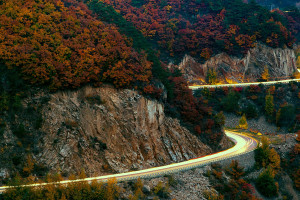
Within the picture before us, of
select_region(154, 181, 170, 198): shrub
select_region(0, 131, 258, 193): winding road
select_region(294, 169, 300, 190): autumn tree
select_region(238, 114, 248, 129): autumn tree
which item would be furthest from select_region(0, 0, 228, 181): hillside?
select_region(238, 114, 248, 129): autumn tree

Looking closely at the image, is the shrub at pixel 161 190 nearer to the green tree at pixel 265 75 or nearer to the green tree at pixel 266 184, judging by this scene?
the green tree at pixel 266 184

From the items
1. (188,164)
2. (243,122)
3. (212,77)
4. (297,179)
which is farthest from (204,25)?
(188,164)

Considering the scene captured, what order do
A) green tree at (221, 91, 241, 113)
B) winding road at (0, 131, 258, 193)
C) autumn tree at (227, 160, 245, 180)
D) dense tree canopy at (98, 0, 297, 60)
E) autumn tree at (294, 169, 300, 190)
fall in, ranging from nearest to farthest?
winding road at (0, 131, 258, 193)
autumn tree at (227, 160, 245, 180)
autumn tree at (294, 169, 300, 190)
green tree at (221, 91, 241, 113)
dense tree canopy at (98, 0, 297, 60)

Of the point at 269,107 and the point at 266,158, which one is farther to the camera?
the point at 269,107

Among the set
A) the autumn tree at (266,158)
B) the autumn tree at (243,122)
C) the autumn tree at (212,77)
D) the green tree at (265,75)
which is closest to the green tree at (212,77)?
the autumn tree at (212,77)

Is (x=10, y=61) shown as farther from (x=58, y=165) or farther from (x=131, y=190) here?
(x=131, y=190)

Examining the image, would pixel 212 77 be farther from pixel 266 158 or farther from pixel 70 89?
pixel 70 89

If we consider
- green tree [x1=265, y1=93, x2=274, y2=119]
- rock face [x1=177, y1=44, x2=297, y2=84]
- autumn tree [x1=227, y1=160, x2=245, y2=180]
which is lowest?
autumn tree [x1=227, y1=160, x2=245, y2=180]

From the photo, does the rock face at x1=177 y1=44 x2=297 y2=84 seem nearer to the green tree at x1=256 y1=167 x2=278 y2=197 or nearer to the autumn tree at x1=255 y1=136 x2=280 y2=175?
the autumn tree at x1=255 y1=136 x2=280 y2=175
